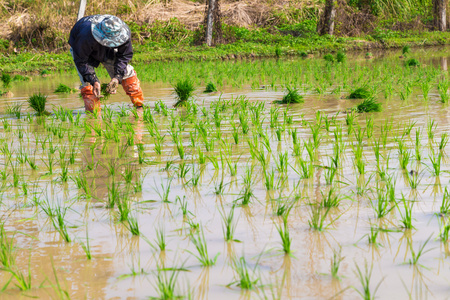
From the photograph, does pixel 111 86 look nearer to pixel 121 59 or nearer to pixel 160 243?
pixel 121 59

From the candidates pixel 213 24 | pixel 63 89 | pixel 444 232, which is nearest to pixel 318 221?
pixel 444 232

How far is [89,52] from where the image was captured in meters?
5.77

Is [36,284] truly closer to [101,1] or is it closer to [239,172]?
[239,172]

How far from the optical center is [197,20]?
1973 centimetres

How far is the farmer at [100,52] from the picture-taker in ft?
18.3

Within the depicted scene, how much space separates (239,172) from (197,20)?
1705cm

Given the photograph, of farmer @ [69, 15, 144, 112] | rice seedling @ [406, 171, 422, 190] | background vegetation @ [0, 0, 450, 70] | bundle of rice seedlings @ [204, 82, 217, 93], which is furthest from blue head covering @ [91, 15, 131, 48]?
background vegetation @ [0, 0, 450, 70]

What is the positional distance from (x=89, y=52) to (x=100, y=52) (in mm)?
160

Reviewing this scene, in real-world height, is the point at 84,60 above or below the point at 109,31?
below

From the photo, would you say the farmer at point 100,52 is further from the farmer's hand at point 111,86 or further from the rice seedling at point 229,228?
the rice seedling at point 229,228

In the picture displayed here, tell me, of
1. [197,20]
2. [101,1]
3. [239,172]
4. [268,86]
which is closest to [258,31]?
[197,20]

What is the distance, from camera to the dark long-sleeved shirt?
18.6 feet

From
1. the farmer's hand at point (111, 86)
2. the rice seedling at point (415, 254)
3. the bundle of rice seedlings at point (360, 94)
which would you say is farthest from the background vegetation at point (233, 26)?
the rice seedling at point (415, 254)

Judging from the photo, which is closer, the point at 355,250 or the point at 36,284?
the point at 36,284
